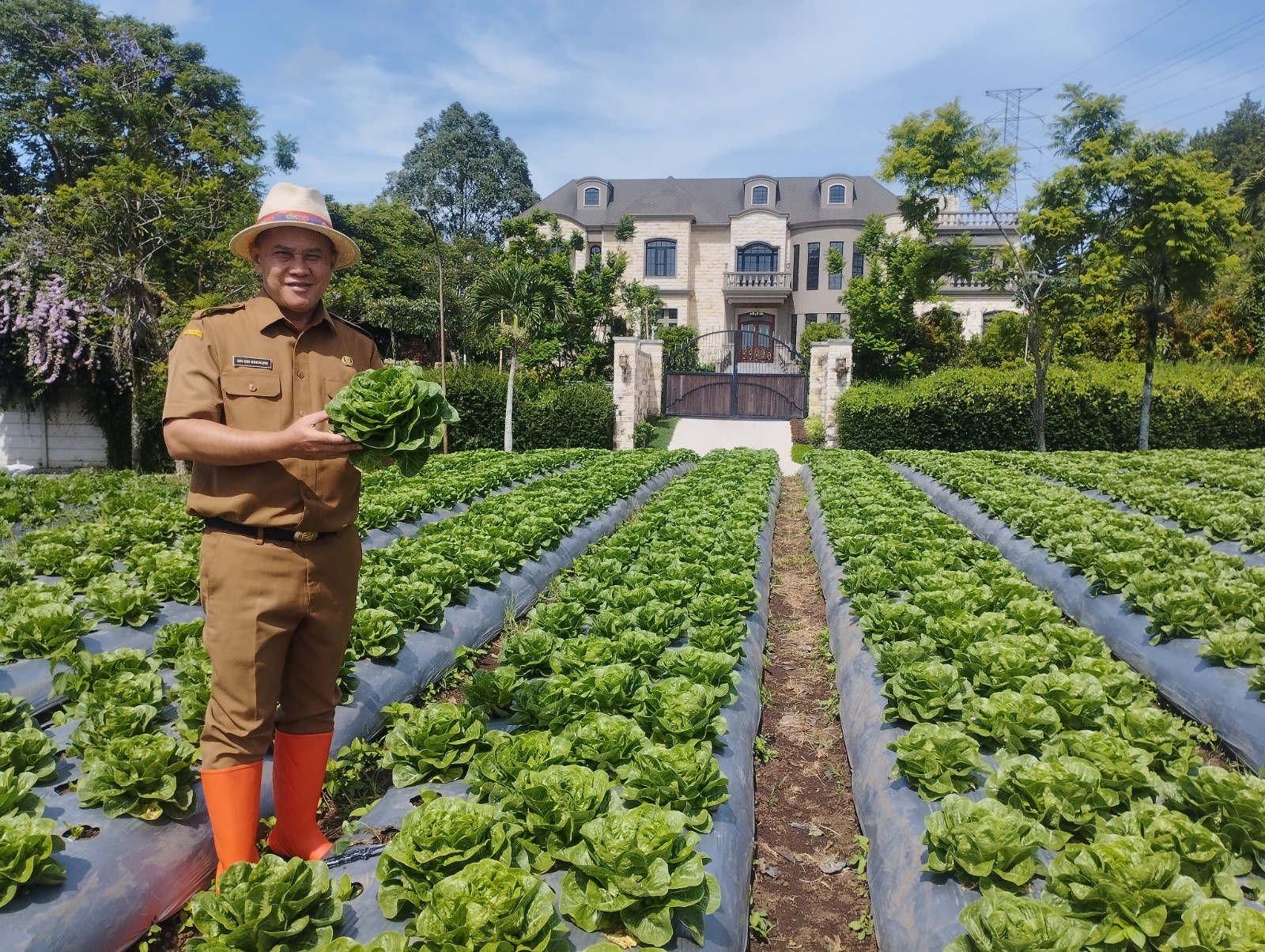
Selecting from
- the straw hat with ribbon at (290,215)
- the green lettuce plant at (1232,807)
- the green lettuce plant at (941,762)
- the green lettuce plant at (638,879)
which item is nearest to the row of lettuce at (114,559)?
the straw hat with ribbon at (290,215)

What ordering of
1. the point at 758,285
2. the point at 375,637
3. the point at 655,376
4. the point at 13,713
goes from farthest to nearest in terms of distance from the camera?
the point at 758,285 < the point at 655,376 < the point at 375,637 < the point at 13,713

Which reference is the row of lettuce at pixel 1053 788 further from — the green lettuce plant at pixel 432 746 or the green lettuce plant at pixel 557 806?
the green lettuce plant at pixel 432 746

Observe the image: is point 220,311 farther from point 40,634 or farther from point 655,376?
point 655,376

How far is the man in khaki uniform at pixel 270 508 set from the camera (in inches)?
107

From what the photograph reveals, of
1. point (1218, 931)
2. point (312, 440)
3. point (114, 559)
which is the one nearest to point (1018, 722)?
point (1218, 931)

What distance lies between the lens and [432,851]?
248 cm

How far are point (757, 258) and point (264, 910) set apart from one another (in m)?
39.8

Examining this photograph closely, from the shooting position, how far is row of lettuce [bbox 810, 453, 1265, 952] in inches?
88.0

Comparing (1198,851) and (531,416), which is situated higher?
(531,416)

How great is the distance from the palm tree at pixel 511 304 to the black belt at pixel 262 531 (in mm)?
16211

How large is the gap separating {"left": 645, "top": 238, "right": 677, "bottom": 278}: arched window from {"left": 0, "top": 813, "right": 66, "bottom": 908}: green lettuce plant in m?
39.0

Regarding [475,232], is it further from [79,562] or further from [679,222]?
[79,562]

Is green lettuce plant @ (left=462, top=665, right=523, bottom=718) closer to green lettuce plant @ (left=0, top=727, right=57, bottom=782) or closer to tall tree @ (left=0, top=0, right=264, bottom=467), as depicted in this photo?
green lettuce plant @ (left=0, top=727, right=57, bottom=782)

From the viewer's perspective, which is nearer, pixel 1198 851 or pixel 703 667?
pixel 1198 851
